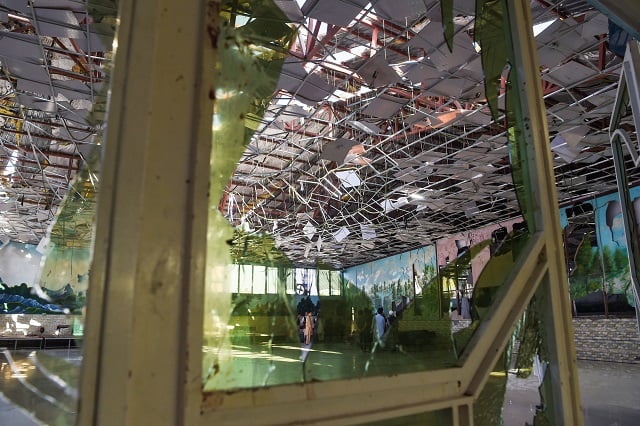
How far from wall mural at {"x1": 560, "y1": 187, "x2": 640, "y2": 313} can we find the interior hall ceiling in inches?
20.8

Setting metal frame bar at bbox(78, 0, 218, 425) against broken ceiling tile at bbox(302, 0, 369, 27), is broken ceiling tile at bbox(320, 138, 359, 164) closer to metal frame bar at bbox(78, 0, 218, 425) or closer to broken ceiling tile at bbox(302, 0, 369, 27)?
broken ceiling tile at bbox(302, 0, 369, 27)

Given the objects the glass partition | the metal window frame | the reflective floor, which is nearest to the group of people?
the reflective floor

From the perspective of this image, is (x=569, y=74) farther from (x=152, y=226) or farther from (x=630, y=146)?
(x=152, y=226)

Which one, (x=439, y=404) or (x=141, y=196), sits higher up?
(x=141, y=196)

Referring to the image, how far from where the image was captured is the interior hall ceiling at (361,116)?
4930 millimetres

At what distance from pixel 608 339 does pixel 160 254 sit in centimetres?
1251

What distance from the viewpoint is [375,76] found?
5.85m

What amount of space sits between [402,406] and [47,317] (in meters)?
19.2

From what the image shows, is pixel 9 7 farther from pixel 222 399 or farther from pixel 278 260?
pixel 222 399

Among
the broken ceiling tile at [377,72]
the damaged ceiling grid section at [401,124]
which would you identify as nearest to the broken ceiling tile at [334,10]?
the damaged ceiling grid section at [401,124]

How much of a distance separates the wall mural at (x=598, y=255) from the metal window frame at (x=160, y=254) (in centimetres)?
1182

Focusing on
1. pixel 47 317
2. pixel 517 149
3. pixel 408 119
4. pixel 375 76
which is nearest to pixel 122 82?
pixel 517 149

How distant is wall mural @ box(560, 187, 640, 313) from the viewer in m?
10.5

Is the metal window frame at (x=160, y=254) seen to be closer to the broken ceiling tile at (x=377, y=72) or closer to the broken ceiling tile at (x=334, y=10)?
the broken ceiling tile at (x=334, y=10)
